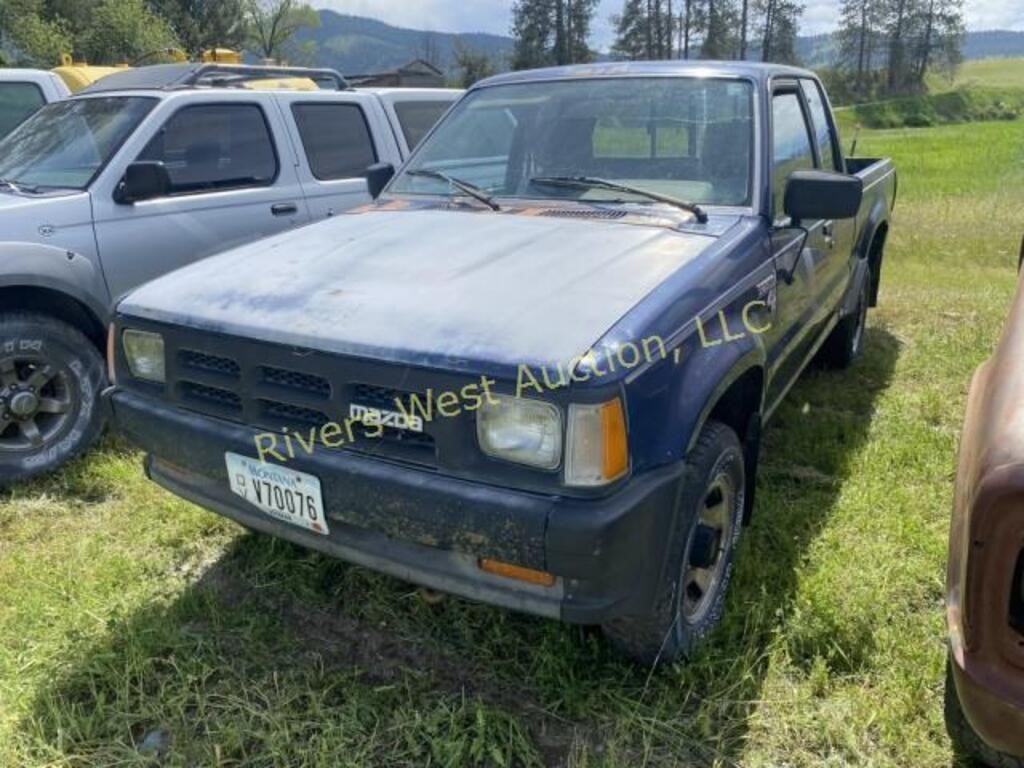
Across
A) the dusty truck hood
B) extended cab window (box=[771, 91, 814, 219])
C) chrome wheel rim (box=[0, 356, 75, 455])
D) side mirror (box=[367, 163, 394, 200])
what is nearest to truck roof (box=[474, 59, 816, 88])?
extended cab window (box=[771, 91, 814, 219])

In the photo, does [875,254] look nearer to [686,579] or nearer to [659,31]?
[686,579]

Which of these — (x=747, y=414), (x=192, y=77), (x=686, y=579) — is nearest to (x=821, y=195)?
(x=747, y=414)

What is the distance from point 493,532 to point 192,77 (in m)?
4.57

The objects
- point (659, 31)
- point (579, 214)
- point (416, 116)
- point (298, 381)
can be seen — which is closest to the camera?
point (298, 381)

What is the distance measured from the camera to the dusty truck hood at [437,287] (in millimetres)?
2137

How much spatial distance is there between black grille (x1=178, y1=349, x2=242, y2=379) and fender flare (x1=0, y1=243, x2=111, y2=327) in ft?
5.39

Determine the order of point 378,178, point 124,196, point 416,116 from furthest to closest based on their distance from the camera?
point 416,116 → point 124,196 → point 378,178

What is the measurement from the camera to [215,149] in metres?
4.86

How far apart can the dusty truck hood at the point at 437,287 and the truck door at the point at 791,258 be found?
381 mm

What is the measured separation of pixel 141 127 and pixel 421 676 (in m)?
3.40

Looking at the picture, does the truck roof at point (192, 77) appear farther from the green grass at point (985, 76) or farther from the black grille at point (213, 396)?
the green grass at point (985, 76)

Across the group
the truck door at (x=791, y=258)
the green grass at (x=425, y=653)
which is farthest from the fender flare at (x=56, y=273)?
the truck door at (x=791, y=258)

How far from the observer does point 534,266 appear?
8.45ft

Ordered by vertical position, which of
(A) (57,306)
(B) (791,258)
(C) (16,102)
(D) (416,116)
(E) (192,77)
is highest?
(E) (192,77)
